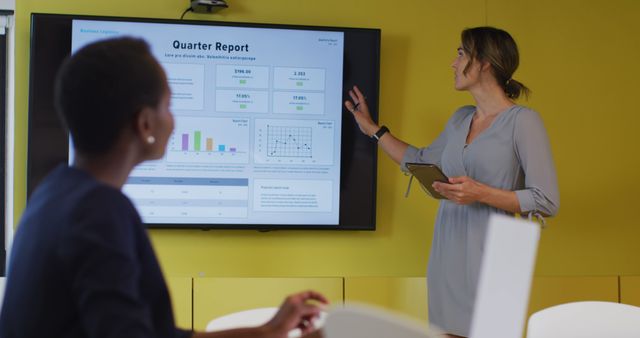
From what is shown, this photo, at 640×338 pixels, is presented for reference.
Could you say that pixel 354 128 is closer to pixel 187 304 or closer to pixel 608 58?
pixel 187 304

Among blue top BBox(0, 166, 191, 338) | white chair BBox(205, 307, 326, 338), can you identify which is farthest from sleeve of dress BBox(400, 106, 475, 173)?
blue top BBox(0, 166, 191, 338)

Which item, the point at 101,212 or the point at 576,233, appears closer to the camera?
the point at 101,212

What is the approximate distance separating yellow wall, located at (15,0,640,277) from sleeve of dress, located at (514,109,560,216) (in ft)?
3.56

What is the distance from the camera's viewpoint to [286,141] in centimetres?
396

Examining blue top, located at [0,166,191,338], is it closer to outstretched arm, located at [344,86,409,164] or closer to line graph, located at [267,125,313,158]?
outstretched arm, located at [344,86,409,164]

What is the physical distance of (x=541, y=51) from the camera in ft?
14.0

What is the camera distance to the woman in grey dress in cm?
305

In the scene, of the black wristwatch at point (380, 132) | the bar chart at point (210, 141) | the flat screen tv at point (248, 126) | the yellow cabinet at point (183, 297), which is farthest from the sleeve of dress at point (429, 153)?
the yellow cabinet at point (183, 297)

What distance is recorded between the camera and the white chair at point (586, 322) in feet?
10.2

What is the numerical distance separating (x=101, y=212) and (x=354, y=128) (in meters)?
2.91

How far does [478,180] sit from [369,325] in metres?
2.25

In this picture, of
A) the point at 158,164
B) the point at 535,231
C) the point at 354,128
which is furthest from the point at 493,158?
the point at 535,231

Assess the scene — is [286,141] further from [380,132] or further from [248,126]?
[380,132]

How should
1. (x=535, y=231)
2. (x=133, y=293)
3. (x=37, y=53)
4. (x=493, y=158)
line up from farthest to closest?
1. (x=37, y=53)
2. (x=493, y=158)
3. (x=133, y=293)
4. (x=535, y=231)
